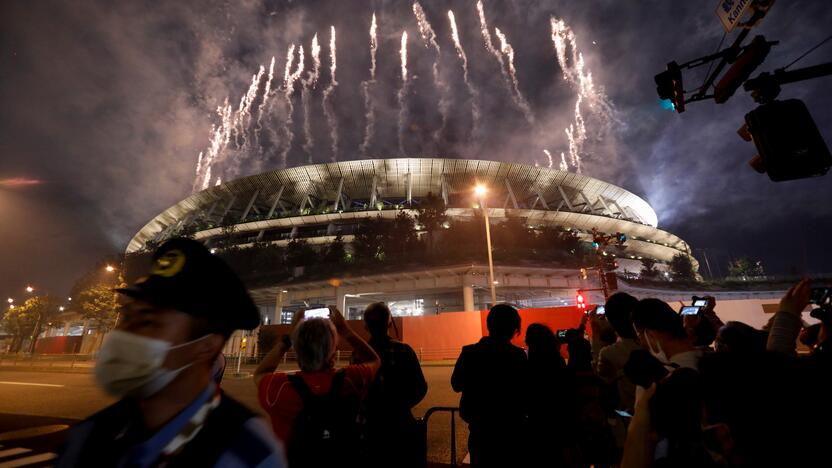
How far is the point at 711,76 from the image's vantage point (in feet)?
20.9

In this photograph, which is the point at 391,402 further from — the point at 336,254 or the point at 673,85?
the point at 336,254

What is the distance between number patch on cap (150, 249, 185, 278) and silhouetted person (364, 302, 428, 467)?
197 cm

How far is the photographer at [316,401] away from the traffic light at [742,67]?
23.7 feet

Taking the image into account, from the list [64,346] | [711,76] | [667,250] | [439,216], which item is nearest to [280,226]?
[439,216]

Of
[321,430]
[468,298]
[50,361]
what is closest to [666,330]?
[321,430]

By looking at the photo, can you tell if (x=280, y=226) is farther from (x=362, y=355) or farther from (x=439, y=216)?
(x=362, y=355)

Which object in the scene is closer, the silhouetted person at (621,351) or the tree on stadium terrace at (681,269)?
the silhouetted person at (621,351)

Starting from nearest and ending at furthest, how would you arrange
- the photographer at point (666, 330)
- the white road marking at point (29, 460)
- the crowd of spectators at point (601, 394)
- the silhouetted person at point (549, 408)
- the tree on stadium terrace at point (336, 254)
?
the crowd of spectators at point (601, 394), the photographer at point (666, 330), the silhouetted person at point (549, 408), the white road marking at point (29, 460), the tree on stadium terrace at point (336, 254)

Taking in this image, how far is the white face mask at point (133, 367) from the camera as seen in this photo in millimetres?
1298

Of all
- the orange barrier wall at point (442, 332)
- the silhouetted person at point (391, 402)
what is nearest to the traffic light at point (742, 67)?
the silhouetted person at point (391, 402)

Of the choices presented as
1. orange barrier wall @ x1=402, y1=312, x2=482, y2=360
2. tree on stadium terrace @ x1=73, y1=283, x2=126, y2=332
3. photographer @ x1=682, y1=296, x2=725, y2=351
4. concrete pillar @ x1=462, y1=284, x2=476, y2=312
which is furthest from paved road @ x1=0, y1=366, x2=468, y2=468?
tree on stadium terrace @ x1=73, y1=283, x2=126, y2=332

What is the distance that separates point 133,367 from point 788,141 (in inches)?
279

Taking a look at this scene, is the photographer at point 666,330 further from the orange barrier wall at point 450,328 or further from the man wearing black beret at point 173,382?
the orange barrier wall at point 450,328

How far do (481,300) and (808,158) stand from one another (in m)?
30.9
